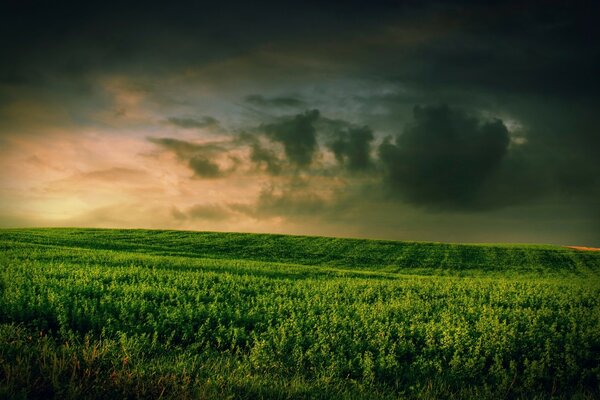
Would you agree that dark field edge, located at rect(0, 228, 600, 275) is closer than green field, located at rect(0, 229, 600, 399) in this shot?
No

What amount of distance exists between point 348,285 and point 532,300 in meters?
8.32

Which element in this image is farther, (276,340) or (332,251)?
(332,251)

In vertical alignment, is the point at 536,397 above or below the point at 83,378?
below

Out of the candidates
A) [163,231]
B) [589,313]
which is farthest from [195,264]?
[163,231]

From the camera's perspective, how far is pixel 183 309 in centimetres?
1286

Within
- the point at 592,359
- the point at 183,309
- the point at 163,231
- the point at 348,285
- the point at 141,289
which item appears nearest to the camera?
the point at 592,359

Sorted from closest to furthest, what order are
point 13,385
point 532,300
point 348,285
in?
point 13,385 < point 532,300 < point 348,285

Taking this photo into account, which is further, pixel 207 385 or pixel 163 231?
pixel 163 231

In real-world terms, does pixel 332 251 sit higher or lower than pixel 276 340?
higher

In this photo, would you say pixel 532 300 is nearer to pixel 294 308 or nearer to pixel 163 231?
pixel 294 308

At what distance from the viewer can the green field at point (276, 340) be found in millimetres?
5918

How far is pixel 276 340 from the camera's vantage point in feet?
33.8

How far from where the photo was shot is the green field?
5918 millimetres

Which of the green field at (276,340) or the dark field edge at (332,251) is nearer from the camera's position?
the green field at (276,340)
